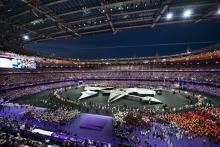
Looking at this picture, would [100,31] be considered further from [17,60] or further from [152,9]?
[17,60]

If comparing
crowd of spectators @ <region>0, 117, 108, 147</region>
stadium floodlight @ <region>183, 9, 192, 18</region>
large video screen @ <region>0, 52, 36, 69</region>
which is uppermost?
stadium floodlight @ <region>183, 9, 192, 18</region>

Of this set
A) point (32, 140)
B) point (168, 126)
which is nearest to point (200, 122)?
point (168, 126)

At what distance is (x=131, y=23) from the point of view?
2753cm

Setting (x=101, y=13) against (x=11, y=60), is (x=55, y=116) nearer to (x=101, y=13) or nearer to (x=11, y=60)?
(x=101, y=13)

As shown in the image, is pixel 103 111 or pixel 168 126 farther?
pixel 103 111

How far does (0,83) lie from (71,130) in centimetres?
2910

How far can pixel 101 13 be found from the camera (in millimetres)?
25062

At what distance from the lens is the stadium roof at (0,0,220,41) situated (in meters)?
21.6

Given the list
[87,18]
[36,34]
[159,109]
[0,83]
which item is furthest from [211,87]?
[0,83]

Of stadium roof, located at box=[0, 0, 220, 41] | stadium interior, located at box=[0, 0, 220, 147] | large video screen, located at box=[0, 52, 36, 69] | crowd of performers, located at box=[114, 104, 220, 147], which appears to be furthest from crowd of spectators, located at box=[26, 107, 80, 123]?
large video screen, located at box=[0, 52, 36, 69]

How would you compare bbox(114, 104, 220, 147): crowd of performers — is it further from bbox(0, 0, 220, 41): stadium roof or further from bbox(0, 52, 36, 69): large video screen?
bbox(0, 52, 36, 69): large video screen

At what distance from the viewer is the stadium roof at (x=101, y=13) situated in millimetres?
21566

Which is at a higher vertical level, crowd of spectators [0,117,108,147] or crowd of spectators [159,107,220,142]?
crowd of spectators [0,117,108,147]

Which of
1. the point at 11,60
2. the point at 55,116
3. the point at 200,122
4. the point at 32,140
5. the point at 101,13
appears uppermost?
the point at 101,13
